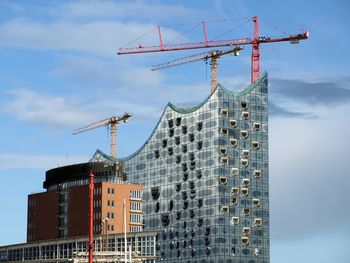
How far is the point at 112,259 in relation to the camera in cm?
14725

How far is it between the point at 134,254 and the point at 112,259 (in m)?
19.9

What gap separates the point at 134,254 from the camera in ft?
547

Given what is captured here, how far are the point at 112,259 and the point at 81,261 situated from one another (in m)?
4.90

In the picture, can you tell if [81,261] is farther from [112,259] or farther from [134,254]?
[134,254]

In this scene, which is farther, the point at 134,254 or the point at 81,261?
the point at 134,254

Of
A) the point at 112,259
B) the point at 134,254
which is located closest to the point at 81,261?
the point at 112,259

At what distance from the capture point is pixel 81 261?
148 metres

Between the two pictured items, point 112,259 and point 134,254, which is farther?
point 134,254
